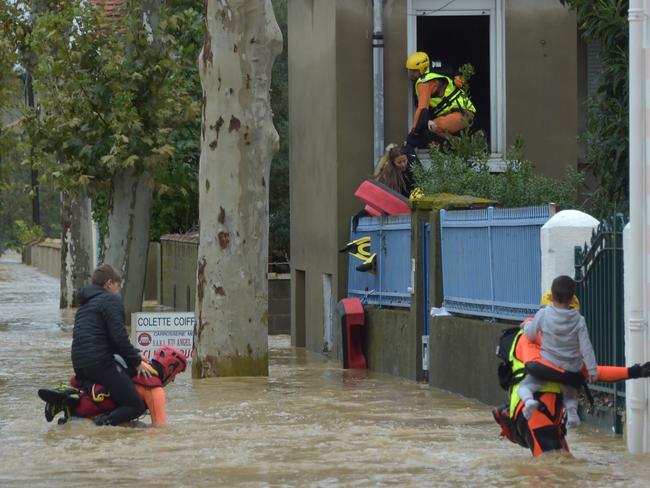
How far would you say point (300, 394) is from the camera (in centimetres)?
1655

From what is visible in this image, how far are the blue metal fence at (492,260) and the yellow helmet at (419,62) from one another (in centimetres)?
438

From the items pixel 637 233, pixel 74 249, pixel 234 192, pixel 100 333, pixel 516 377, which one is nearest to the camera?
pixel 516 377

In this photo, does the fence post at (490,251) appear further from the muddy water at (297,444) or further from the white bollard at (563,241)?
the white bollard at (563,241)

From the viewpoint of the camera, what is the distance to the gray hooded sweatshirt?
1024 centimetres

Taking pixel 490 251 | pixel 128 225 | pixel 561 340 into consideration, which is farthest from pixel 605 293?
pixel 128 225

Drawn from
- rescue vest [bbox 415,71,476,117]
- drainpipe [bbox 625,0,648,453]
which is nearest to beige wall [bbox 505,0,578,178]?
rescue vest [bbox 415,71,476,117]

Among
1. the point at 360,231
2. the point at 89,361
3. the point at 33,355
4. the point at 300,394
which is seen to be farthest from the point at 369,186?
the point at 89,361

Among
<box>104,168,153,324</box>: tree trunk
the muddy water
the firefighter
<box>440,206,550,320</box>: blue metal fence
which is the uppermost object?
the firefighter

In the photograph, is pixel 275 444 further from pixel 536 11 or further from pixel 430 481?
pixel 536 11

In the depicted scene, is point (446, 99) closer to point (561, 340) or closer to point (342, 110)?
point (342, 110)

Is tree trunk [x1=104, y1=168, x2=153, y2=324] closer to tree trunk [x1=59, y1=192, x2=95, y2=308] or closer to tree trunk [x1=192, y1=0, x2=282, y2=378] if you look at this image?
tree trunk [x1=59, y1=192, x2=95, y2=308]

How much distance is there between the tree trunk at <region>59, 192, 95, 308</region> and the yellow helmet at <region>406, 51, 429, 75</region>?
56.6 ft

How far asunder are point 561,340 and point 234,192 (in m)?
8.92

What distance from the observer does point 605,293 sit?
12.8 metres
